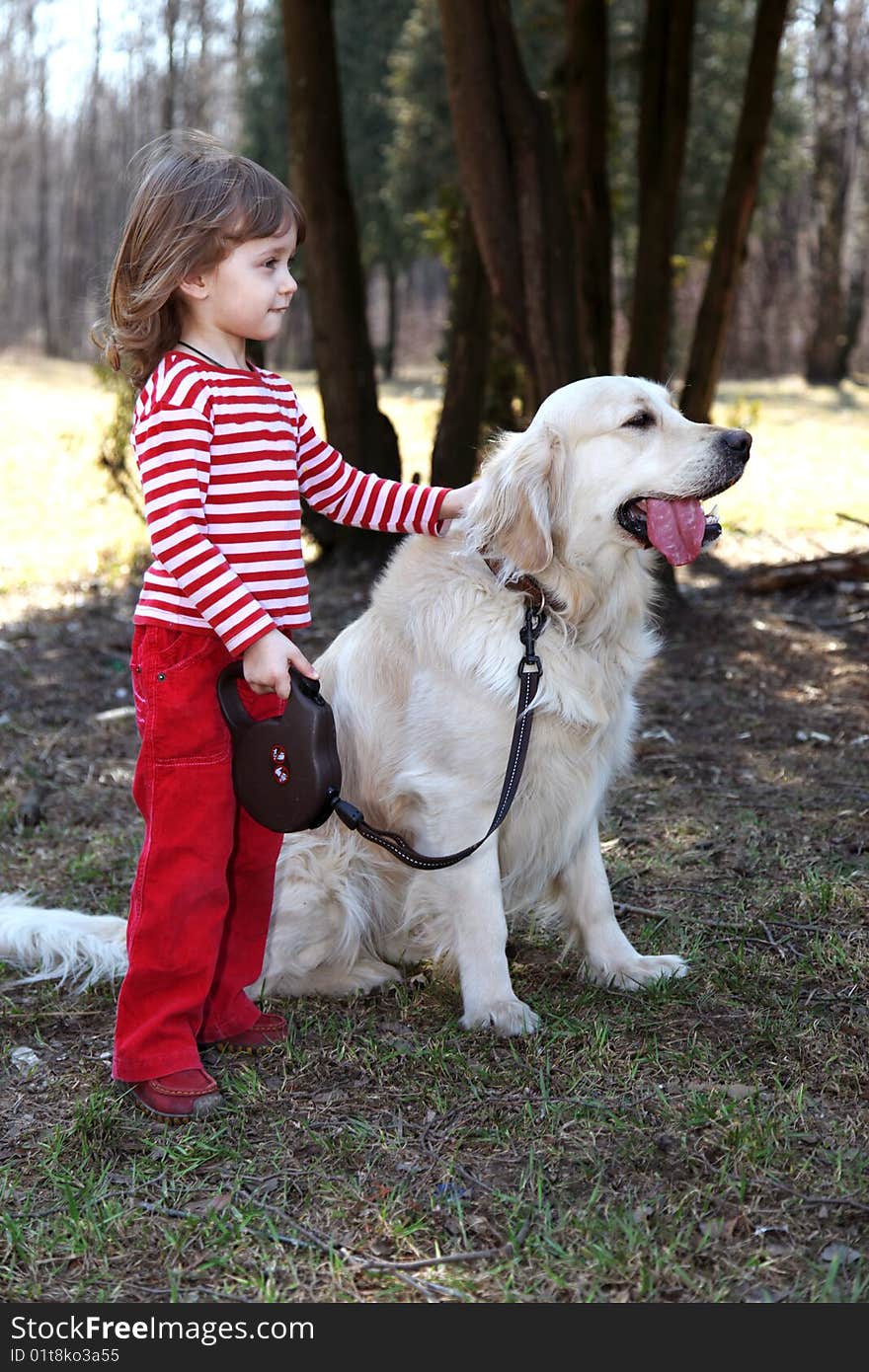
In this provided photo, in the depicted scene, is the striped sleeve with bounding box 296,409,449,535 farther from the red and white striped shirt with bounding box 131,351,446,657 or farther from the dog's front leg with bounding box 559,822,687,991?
the dog's front leg with bounding box 559,822,687,991

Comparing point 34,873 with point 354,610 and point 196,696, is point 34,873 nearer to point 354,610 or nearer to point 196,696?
point 196,696

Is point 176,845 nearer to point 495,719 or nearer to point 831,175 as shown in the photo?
point 495,719

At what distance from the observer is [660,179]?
7.53m

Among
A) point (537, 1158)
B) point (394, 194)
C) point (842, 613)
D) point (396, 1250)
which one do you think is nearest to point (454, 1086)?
point (537, 1158)

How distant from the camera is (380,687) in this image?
3229 millimetres

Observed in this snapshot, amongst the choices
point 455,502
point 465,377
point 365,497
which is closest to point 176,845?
point 365,497

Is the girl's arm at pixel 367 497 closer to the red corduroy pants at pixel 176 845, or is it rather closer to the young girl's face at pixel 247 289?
the young girl's face at pixel 247 289

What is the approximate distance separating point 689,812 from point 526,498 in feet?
6.25

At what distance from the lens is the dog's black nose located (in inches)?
112

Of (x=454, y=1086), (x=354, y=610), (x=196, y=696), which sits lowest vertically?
(x=354, y=610)

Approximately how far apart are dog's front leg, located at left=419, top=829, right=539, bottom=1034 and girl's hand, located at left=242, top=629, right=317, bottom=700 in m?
0.71

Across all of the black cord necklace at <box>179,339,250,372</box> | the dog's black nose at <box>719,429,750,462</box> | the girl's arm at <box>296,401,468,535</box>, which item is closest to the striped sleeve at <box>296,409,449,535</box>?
the girl's arm at <box>296,401,468,535</box>

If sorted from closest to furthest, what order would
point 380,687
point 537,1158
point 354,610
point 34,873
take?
point 537,1158 < point 380,687 < point 34,873 < point 354,610

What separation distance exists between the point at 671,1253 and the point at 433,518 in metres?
1.66
